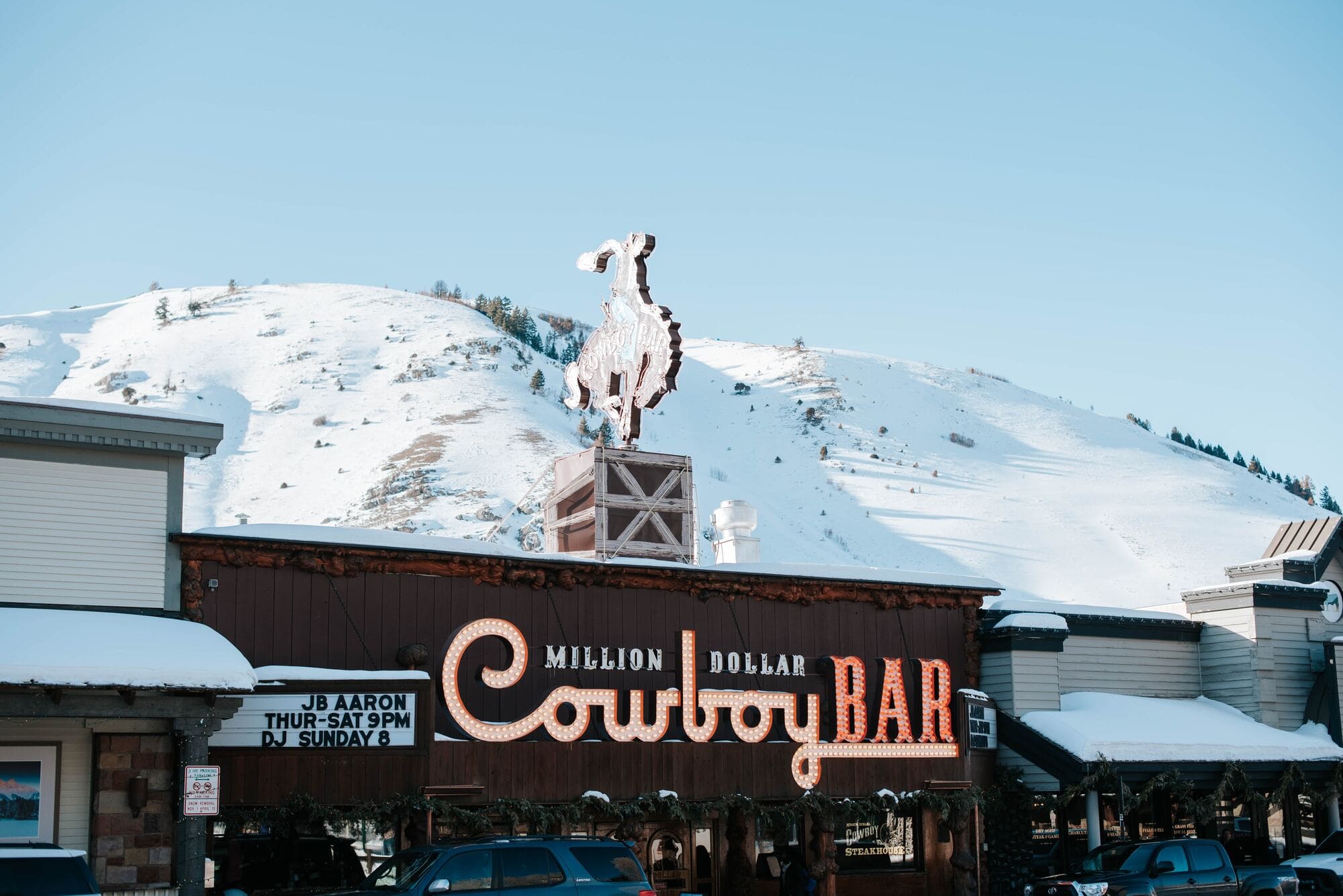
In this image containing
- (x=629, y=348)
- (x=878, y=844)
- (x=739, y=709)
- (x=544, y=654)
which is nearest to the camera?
(x=544, y=654)

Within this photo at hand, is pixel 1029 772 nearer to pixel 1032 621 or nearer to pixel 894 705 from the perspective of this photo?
pixel 1032 621

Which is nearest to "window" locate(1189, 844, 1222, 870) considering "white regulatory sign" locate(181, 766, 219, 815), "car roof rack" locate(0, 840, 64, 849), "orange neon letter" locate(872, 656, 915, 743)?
"orange neon letter" locate(872, 656, 915, 743)

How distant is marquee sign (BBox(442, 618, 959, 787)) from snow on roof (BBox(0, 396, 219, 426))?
5072 mm

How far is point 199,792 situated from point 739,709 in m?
9.35

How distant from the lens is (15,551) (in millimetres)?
19250

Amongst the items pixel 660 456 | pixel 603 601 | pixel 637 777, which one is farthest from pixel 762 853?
pixel 660 456

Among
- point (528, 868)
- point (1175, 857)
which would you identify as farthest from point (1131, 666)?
point (528, 868)

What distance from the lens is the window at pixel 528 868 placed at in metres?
17.2

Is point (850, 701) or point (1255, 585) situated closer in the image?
point (850, 701)

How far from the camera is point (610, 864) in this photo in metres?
18.0

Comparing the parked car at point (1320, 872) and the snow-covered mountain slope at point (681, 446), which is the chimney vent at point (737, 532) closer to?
the parked car at point (1320, 872)

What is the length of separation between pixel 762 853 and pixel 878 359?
10403cm

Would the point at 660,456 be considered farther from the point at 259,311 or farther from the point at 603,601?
the point at 259,311

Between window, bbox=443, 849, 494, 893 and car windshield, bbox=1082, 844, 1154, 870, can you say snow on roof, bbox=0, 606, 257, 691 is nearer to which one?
window, bbox=443, 849, 494, 893
